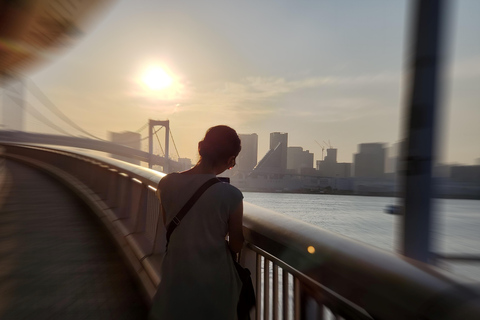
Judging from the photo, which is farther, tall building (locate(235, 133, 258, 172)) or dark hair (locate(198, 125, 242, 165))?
tall building (locate(235, 133, 258, 172))

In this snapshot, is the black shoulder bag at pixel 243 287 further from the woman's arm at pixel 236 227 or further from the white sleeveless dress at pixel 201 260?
the woman's arm at pixel 236 227

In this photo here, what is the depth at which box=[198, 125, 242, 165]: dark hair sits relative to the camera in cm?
202

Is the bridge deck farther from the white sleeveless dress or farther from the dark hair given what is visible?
the dark hair

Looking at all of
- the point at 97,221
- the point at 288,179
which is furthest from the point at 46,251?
the point at 288,179

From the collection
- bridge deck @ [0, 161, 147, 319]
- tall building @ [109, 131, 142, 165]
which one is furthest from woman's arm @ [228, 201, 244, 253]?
tall building @ [109, 131, 142, 165]

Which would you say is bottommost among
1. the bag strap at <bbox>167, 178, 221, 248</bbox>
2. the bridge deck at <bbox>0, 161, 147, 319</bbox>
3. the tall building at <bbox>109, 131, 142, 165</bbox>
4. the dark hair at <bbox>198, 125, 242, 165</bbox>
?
the bridge deck at <bbox>0, 161, 147, 319</bbox>

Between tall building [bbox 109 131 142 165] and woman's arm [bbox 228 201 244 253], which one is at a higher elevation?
tall building [bbox 109 131 142 165]

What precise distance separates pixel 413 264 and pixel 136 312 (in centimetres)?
271

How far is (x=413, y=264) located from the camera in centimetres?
99

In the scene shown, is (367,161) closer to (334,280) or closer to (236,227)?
(236,227)

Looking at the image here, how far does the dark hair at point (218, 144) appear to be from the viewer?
2.02 metres

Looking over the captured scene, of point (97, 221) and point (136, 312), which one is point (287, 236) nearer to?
point (136, 312)

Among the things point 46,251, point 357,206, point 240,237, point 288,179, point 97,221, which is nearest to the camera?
point 240,237

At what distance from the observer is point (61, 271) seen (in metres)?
4.32
